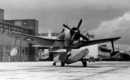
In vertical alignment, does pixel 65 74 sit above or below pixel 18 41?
below

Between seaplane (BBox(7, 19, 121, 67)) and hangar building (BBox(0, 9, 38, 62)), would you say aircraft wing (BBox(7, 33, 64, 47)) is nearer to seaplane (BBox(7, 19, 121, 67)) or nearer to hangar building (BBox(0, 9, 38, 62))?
seaplane (BBox(7, 19, 121, 67))

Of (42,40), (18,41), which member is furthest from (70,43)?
(18,41)

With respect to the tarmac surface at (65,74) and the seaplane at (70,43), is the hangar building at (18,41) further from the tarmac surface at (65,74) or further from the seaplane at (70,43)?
the tarmac surface at (65,74)

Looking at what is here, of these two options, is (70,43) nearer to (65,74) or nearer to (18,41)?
(65,74)

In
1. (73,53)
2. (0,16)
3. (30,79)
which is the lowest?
(30,79)

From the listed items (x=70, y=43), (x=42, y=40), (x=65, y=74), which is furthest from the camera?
(x=42, y=40)

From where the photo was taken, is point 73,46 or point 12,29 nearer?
point 73,46

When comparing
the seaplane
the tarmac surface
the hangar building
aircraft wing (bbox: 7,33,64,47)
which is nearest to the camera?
the tarmac surface

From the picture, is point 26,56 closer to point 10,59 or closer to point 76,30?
point 10,59

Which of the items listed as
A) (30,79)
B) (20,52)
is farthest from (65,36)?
(20,52)

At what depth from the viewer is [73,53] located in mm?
33281

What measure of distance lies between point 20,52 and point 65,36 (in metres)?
74.2

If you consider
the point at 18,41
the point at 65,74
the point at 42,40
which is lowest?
the point at 65,74

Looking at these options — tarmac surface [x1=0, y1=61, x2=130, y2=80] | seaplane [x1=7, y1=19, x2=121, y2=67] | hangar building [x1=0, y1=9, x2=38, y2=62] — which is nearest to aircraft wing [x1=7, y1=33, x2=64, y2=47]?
seaplane [x1=7, y1=19, x2=121, y2=67]
